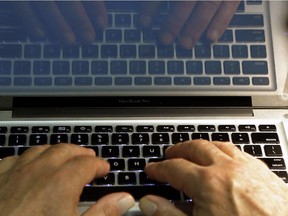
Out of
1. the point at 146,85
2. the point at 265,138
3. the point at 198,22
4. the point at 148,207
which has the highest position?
the point at 198,22

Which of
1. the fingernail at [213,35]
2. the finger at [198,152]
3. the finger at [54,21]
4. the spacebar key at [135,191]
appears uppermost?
the finger at [54,21]

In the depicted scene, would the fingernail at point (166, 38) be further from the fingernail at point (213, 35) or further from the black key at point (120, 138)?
the black key at point (120, 138)

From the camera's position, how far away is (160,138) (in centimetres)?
76

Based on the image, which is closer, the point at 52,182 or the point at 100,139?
the point at 52,182

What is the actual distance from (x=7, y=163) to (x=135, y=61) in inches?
11.5

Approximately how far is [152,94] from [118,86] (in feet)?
0.22

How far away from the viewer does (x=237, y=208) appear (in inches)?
23.9

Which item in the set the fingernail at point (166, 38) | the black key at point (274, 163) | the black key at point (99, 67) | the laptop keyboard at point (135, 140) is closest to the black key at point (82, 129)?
the laptop keyboard at point (135, 140)

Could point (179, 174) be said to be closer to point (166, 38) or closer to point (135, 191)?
point (135, 191)

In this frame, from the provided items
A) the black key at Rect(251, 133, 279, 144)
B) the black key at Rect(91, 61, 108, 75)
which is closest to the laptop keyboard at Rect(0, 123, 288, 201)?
the black key at Rect(251, 133, 279, 144)

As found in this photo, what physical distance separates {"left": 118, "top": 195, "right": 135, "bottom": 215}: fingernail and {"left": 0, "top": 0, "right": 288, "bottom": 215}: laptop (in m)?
0.12

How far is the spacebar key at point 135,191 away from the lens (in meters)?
0.69

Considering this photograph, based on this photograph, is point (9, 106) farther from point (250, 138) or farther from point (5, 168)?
point (250, 138)

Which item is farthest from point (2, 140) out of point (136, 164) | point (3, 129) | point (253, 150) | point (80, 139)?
point (253, 150)
